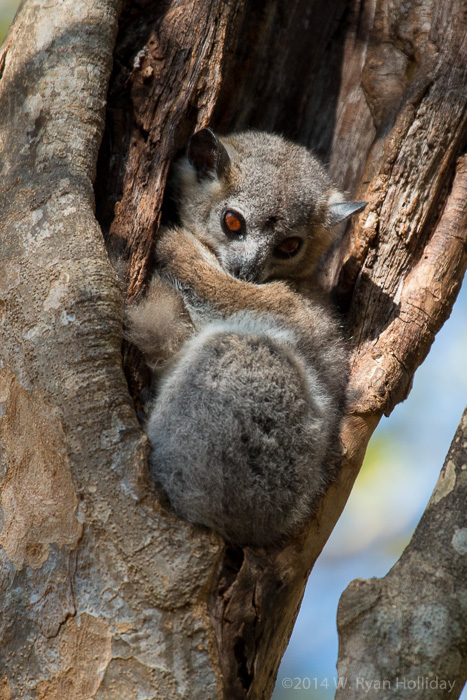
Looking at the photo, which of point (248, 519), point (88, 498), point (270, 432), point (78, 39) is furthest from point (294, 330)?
point (78, 39)

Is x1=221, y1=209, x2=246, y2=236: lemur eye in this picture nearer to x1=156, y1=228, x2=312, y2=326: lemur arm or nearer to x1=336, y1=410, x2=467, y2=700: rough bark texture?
x1=156, y1=228, x2=312, y2=326: lemur arm

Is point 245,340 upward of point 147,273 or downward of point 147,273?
downward

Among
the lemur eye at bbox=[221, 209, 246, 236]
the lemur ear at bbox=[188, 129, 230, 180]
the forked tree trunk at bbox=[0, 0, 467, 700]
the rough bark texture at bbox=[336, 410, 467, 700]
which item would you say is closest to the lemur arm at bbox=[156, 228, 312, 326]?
the forked tree trunk at bbox=[0, 0, 467, 700]

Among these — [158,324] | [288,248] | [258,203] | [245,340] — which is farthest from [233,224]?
[245,340]

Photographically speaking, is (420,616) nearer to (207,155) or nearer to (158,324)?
(158,324)

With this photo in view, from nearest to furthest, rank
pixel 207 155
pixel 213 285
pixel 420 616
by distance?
1. pixel 420 616
2. pixel 213 285
3. pixel 207 155

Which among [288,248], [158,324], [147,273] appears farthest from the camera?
[288,248]

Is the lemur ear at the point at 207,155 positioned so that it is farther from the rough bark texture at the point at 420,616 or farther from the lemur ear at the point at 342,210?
the rough bark texture at the point at 420,616

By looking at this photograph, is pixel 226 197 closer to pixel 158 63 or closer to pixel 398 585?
pixel 158 63
